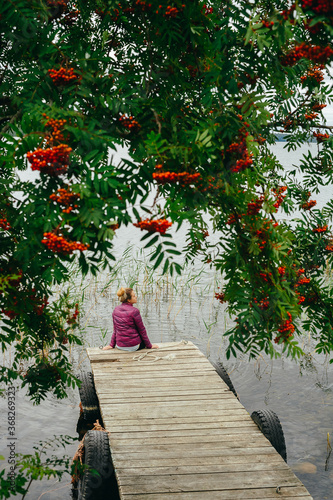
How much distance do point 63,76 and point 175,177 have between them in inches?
31.5

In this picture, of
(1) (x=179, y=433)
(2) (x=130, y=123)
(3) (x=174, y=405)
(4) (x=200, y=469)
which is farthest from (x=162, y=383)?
(2) (x=130, y=123)

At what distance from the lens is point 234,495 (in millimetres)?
4363

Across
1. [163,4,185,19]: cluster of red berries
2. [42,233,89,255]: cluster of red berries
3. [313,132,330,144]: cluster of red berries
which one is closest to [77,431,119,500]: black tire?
[42,233,89,255]: cluster of red berries

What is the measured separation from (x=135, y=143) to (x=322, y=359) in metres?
9.00

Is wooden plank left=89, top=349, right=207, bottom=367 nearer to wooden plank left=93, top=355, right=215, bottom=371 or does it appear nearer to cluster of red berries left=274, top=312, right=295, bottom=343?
wooden plank left=93, top=355, right=215, bottom=371

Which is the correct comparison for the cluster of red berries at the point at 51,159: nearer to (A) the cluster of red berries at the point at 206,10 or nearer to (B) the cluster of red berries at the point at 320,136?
(A) the cluster of red berries at the point at 206,10

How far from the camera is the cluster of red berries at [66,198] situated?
245 centimetres

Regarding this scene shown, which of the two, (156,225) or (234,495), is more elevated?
(156,225)

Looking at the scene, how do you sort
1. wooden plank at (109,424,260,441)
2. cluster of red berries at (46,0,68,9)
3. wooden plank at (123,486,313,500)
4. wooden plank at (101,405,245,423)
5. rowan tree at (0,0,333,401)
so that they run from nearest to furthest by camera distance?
1. rowan tree at (0,0,333,401)
2. cluster of red berries at (46,0,68,9)
3. wooden plank at (123,486,313,500)
4. wooden plank at (109,424,260,441)
5. wooden plank at (101,405,245,423)

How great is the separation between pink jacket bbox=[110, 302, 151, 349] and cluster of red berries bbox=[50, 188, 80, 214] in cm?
523

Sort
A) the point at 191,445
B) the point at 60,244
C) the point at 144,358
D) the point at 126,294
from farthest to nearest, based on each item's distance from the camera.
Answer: the point at 126,294 → the point at 144,358 → the point at 191,445 → the point at 60,244

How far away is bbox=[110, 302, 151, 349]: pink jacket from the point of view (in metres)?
7.61

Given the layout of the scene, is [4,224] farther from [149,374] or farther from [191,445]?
[149,374]

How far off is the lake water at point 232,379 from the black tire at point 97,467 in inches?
71.6
